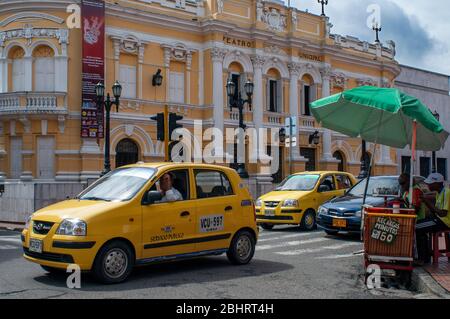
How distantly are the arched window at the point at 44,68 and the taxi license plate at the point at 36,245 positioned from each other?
17.6m

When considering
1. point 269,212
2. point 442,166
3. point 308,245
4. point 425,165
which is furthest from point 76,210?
point 442,166

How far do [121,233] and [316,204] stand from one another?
380 inches

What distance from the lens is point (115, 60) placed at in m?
26.2

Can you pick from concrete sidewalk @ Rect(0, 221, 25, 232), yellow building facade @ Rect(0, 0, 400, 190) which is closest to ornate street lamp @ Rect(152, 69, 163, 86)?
yellow building facade @ Rect(0, 0, 400, 190)

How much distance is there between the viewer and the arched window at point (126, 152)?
2644 centimetres

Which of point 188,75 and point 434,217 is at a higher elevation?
point 188,75

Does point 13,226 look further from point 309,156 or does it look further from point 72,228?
point 309,156

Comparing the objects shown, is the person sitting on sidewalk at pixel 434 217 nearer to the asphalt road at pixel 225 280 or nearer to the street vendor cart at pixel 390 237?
the street vendor cart at pixel 390 237

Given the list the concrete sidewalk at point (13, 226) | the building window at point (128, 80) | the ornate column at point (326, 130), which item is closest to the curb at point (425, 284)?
the concrete sidewalk at point (13, 226)

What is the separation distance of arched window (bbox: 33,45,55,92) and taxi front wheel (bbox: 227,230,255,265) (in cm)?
1711

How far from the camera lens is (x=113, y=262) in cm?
834

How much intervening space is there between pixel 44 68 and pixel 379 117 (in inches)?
696

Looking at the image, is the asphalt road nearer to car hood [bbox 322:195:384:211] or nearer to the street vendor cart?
the street vendor cart

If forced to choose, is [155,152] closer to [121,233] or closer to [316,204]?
[316,204]
